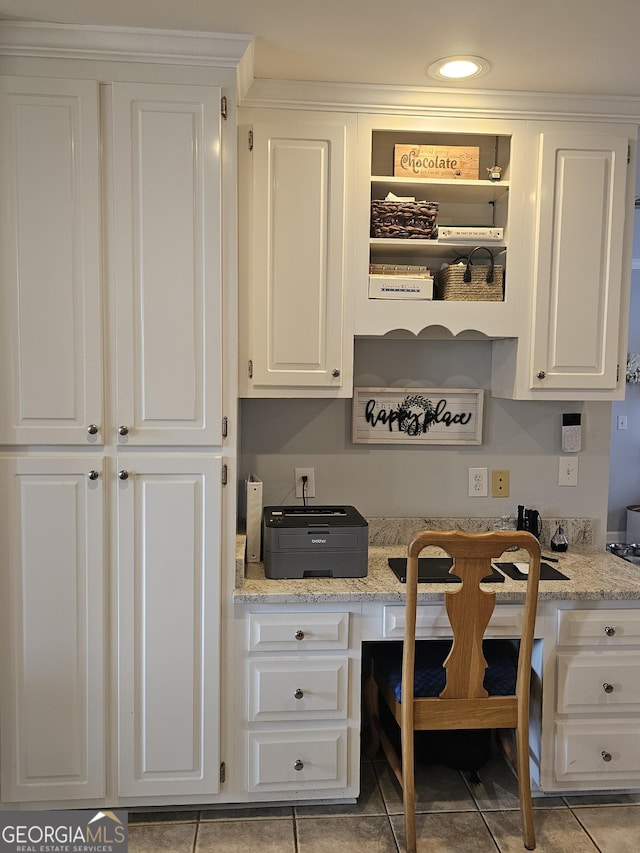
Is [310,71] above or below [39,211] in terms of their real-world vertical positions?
above

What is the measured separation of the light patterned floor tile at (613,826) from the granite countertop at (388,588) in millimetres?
741

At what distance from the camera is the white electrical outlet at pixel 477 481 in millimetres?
2783

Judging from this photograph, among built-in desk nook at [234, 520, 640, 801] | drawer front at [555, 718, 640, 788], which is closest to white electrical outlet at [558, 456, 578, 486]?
built-in desk nook at [234, 520, 640, 801]

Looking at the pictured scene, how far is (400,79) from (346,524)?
1.51 m

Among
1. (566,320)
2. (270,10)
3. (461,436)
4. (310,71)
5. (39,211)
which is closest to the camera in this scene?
(270,10)

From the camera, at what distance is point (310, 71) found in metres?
2.23

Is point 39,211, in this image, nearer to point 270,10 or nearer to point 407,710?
point 270,10

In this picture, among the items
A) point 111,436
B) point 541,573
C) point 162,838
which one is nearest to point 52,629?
point 111,436

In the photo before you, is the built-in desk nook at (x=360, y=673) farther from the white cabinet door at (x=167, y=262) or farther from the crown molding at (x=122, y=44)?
the crown molding at (x=122, y=44)

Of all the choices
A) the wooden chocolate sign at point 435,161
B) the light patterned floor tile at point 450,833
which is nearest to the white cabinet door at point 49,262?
the wooden chocolate sign at point 435,161

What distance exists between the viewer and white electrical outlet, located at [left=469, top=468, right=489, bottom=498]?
9.13 ft

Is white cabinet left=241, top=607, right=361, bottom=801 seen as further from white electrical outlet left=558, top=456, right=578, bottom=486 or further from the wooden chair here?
white electrical outlet left=558, top=456, right=578, bottom=486

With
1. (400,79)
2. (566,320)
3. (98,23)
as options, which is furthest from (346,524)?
(98,23)

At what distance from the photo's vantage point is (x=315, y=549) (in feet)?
7.45
